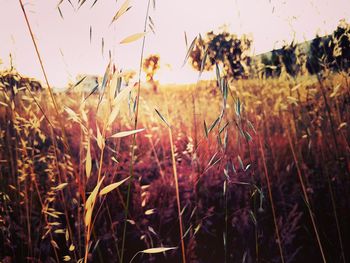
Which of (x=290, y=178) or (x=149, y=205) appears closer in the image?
(x=149, y=205)

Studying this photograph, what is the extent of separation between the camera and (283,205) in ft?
4.88

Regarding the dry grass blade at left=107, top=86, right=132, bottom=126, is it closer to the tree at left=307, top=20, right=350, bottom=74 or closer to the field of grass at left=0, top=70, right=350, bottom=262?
the field of grass at left=0, top=70, right=350, bottom=262

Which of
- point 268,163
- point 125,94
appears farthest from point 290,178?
point 125,94

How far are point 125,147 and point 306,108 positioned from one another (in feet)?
3.58

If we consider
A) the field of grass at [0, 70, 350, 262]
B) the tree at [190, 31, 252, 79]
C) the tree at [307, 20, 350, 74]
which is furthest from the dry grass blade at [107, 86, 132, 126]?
the tree at [307, 20, 350, 74]

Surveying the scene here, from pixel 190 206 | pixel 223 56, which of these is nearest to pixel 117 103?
pixel 190 206

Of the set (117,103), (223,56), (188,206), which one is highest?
(223,56)

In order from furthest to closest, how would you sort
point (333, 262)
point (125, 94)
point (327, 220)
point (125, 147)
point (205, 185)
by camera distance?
point (125, 147) < point (205, 185) < point (327, 220) < point (333, 262) < point (125, 94)

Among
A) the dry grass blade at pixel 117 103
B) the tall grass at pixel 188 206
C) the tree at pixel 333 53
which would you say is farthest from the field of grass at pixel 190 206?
the dry grass blade at pixel 117 103

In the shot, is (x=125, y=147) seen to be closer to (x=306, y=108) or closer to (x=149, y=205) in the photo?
(x=149, y=205)

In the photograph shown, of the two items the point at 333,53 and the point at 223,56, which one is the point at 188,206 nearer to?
the point at 223,56

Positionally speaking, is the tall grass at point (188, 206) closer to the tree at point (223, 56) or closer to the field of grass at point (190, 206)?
the field of grass at point (190, 206)

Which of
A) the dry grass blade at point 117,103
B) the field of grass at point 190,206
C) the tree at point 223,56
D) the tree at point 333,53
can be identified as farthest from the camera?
the tree at point 333,53

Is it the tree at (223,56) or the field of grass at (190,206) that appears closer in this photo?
the tree at (223,56)
